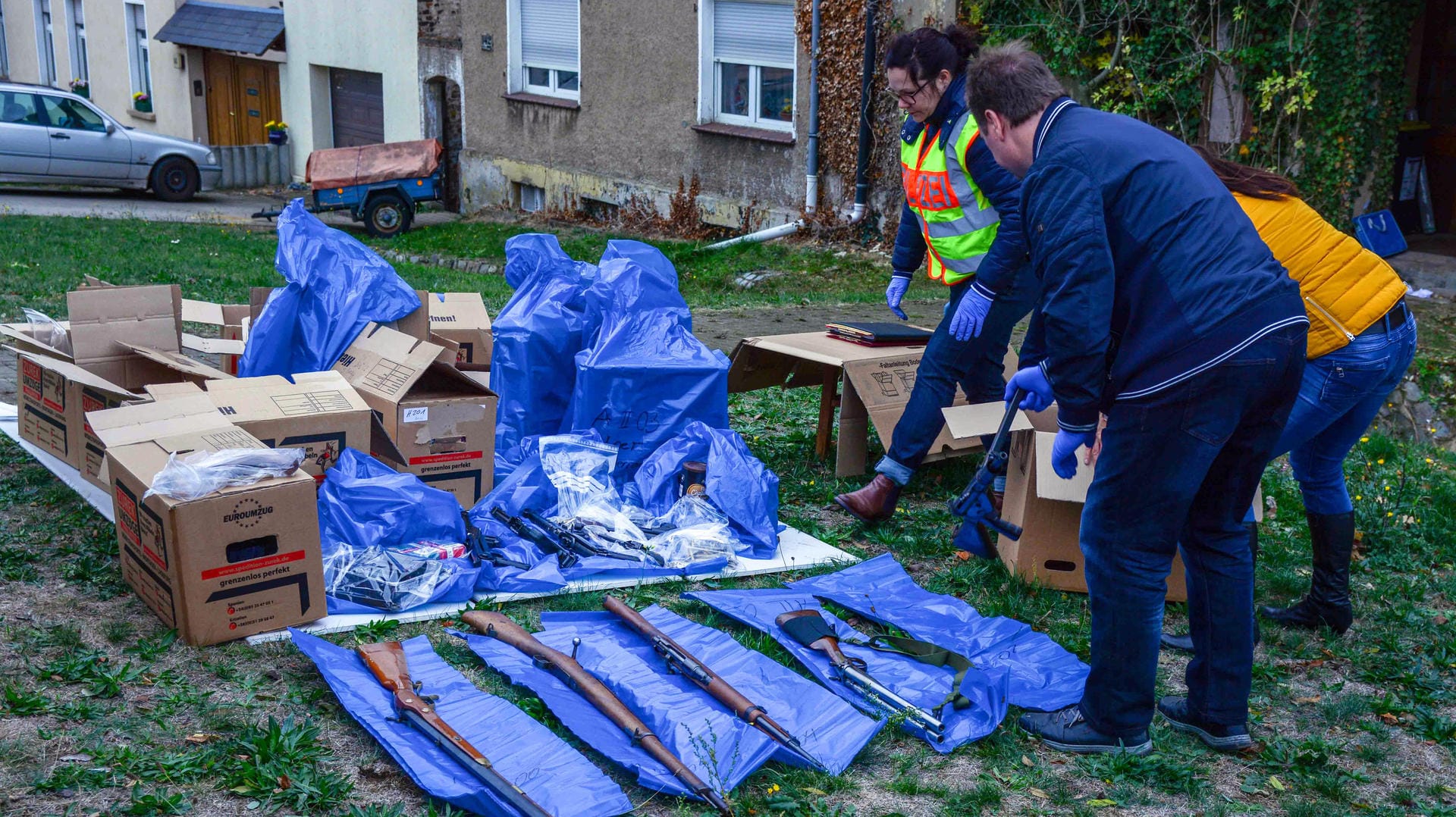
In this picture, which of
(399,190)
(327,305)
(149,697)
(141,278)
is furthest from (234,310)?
(399,190)

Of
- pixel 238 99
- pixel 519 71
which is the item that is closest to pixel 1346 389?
pixel 519 71

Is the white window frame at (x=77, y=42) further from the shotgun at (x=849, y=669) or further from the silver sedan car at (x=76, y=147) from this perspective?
the shotgun at (x=849, y=669)

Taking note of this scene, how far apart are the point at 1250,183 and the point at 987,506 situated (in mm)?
1194

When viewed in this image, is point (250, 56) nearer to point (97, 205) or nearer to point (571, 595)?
point (97, 205)

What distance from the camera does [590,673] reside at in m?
2.97

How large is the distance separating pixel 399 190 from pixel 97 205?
4.03 m

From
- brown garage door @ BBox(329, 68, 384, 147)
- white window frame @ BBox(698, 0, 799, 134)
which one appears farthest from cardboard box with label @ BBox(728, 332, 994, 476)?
brown garage door @ BBox(329, 68, 384, 147)

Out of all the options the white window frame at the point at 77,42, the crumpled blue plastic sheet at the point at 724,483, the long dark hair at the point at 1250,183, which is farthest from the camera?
the white window frame at the point at 77,42

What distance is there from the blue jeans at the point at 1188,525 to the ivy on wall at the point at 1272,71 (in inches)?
293

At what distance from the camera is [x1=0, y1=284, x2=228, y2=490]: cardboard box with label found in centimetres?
408

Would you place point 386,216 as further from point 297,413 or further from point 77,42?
point 77,42

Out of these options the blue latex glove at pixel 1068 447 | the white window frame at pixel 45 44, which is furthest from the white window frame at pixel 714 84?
the white window frame at pixel 45 44

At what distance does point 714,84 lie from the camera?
12453 millimetres

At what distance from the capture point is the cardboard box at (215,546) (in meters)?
3.02
